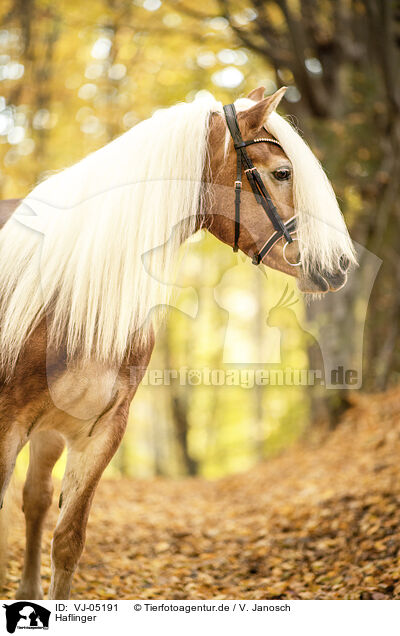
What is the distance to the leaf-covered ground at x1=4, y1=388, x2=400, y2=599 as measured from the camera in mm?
3537

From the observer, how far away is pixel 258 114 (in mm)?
2436

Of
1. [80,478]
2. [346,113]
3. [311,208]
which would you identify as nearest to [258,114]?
[311,208]

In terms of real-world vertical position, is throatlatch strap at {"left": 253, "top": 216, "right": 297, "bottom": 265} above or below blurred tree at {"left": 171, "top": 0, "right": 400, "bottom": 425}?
below

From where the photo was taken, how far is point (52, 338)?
95.0 inches

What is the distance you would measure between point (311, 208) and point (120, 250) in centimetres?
86

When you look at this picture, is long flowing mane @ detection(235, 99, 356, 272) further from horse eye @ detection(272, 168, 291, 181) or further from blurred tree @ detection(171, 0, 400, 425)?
blurred tree @ detection(171, 0, 400, 425)

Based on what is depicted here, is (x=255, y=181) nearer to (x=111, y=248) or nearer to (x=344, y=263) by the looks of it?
(x=344, y=263)

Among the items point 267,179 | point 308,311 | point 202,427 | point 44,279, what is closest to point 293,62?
point 308,311

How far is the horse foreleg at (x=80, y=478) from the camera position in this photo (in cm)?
255

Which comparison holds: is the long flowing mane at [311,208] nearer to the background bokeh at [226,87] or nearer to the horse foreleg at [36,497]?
the horse foreleg at [36,497]

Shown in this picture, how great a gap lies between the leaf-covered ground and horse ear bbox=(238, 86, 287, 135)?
254cm
